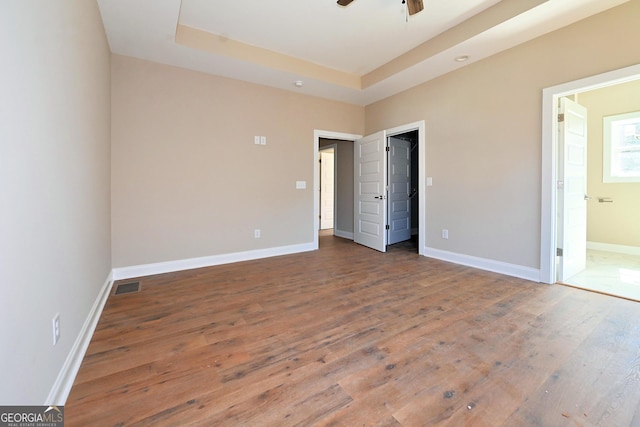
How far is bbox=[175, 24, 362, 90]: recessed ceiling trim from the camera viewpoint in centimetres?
309

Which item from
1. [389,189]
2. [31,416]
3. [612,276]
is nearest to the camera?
[31,416]

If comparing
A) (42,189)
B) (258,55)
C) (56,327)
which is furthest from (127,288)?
(258,55)

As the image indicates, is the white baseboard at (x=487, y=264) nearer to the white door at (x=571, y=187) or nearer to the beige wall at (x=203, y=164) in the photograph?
the white door at (x=571, y=187)

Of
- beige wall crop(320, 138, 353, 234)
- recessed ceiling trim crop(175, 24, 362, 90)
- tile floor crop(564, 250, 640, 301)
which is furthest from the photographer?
beige wall crop(320, 138, 353, 234)

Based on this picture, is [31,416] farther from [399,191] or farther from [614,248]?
[614,248]

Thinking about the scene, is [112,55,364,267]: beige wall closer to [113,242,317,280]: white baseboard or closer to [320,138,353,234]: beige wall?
[113,242,317,280]: white baseboard

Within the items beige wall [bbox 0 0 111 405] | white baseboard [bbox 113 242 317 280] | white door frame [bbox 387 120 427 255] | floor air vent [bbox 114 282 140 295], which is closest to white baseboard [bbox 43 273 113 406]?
beige wall [bbox 0 0 111 405]

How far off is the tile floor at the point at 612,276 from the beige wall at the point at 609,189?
44 cm

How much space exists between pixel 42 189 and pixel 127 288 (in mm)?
2079

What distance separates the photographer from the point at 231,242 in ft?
13.1

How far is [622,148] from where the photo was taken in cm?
425

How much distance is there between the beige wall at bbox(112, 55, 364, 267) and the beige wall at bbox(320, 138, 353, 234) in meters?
1.22

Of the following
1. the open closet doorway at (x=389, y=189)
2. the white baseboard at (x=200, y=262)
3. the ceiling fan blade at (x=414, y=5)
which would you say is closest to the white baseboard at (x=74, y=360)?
the white baseboard at (x=200, y=262)

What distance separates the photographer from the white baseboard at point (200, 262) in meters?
3.28
